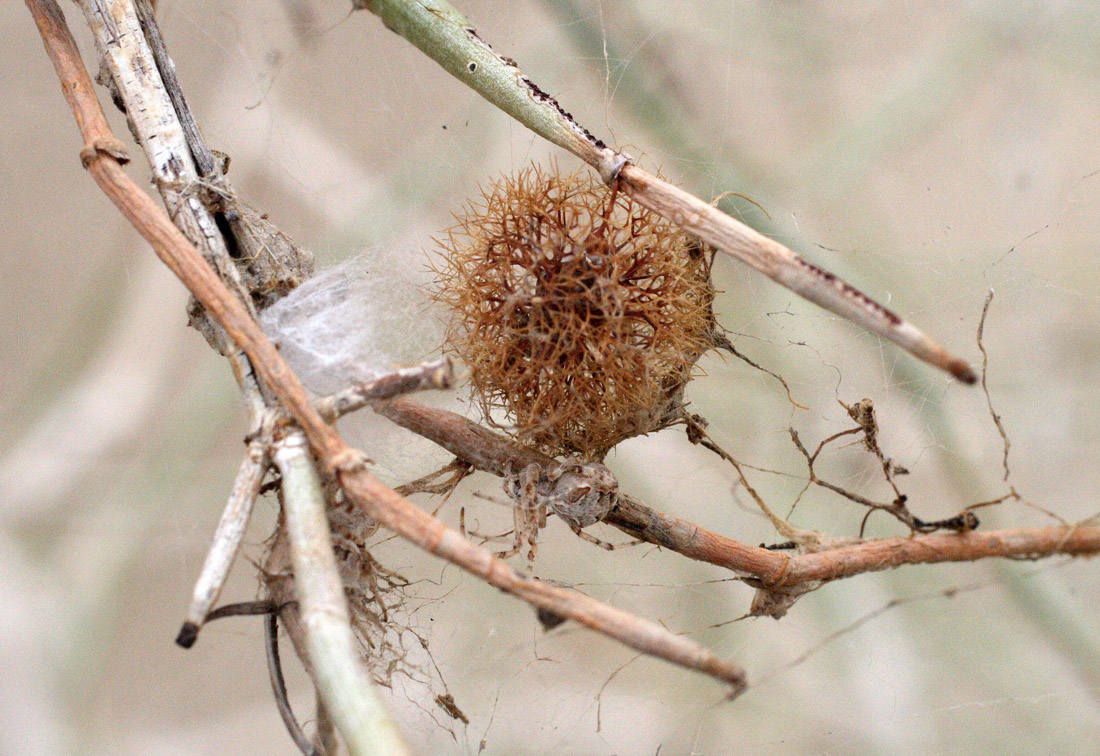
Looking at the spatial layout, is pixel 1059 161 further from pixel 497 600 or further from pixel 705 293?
pixel 497 600

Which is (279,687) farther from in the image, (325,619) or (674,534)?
(674,534)

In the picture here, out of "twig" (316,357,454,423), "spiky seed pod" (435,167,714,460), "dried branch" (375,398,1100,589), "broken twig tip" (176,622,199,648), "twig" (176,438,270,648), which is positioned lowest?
"broken twig tip" (176,622,199,648)

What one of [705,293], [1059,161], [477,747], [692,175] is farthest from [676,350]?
[1059,161]

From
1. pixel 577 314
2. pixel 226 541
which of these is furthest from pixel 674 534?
pixel 226 541

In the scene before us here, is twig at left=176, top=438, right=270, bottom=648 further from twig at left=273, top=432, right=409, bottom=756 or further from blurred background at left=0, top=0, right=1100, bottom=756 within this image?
blurred background at left=0, top=0, right=1100, bottom=756

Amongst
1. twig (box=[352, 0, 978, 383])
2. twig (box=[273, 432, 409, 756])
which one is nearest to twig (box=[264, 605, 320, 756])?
twig (box=[273, 432, 409, 756])

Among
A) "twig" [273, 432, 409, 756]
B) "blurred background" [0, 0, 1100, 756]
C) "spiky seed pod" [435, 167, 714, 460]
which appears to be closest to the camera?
"twig" [273, 432, 409, 756]
